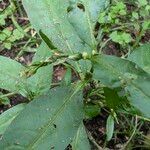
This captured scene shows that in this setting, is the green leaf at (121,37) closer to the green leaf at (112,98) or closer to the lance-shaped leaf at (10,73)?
the lance-shaped leaf at (10,73)

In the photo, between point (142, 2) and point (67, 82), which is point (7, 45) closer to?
point (67, 82)

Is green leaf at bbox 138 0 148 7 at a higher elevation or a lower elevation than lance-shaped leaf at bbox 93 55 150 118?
lower

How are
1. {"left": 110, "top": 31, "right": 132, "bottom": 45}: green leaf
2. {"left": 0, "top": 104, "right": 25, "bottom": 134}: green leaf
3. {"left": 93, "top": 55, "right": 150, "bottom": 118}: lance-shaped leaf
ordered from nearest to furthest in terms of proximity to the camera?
1. {"left": 93, "top": 55, "right": 150, "bottom": 118}: lance-shaped leaf
2. {"left": 0, "top": 104, "right": 25, "bottom": 134}: green leaf
3. {"left": 110, "top": 31, "right": 132, "bottom": 45}: green leaf

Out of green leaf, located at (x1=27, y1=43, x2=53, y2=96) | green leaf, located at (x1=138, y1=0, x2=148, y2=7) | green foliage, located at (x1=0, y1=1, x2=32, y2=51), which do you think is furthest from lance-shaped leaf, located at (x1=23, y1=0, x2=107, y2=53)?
green leaf, located at (x1=138, y1=0, x2=148, y2=7)

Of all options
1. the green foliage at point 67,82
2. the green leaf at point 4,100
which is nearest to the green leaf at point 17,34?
the green leaf at point 4,100

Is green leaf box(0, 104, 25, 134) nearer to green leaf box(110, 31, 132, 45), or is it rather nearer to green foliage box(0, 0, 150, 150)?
green foliage box(0, 0, 150, 150)

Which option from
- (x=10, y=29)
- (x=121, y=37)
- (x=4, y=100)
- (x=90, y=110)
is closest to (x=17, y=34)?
(x=10, y=29)

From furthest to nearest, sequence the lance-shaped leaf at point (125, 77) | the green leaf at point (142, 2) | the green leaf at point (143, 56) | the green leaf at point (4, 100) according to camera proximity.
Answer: the green leaf at point (142, 2)
the green leaf at point (4, 100)
the green leaf at point (143, 56)
the lance-shaped leaf at point (125, 77)
